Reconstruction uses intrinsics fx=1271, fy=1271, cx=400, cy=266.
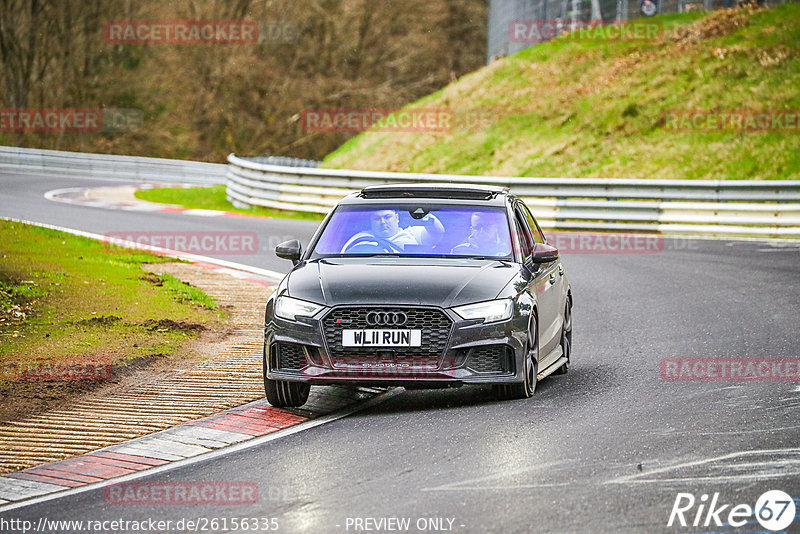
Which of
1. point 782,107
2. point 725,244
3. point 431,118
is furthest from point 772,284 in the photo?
point 431,118

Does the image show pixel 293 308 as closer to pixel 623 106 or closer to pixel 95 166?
pixel 623 106

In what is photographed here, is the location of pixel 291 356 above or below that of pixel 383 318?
below

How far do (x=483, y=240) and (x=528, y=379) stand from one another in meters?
1.34

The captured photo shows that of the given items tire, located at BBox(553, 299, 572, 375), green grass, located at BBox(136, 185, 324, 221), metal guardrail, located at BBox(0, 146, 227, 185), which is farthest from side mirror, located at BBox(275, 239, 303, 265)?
metal guardrail, located at BBox(0, 146, 227, 185)

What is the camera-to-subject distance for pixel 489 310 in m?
9.10

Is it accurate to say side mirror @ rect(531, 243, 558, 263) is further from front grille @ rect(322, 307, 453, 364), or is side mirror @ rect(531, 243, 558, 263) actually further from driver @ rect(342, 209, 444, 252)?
front grille @ rect(322, 307, 453, 364)

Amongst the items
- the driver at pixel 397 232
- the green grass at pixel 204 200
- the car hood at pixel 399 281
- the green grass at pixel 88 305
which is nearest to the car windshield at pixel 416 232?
the driver at pixel 397 232

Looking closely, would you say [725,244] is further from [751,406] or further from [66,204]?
[66,204]

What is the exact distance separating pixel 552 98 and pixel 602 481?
107ft

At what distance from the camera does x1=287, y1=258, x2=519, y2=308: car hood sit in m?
9.00

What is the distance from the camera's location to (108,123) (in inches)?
2576

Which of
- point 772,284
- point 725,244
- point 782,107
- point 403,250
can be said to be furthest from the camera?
point 782,107

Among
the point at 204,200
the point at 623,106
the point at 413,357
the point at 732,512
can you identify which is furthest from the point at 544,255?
the point at 623,106

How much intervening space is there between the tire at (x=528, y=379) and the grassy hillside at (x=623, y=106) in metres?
21.2
